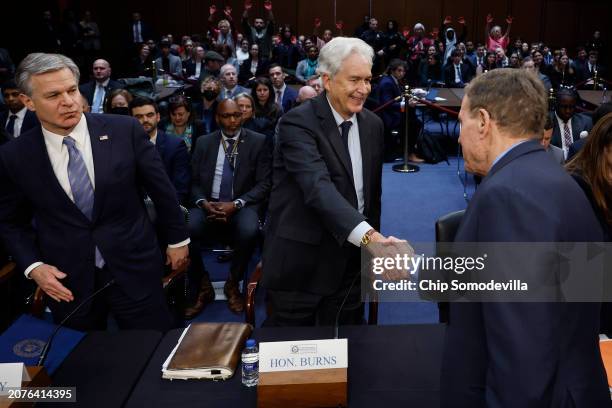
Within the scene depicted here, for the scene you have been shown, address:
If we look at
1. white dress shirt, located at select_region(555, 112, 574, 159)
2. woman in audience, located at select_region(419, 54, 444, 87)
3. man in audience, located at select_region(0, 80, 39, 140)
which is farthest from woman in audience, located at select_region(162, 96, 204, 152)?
woman in audience, located at select_region(419, 54, 444, 87)

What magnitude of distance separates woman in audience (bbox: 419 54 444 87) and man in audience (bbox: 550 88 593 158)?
623 centimetres

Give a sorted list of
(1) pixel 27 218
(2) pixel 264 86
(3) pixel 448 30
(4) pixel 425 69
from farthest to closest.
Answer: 1. (3) pixel 448 30
2. (4) pixel 425 69
3. (2) pixel 264 86
4. (1) pixel 27 218

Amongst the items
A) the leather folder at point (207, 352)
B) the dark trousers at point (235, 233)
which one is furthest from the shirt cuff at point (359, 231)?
the dark trousers at point (235, 233)

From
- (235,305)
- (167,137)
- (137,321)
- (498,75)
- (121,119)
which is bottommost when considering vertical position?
(235,305)

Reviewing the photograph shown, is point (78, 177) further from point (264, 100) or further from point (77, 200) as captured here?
point (264, 100)

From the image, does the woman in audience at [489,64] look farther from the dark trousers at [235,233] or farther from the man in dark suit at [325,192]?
the man in dark suit at [325,192]

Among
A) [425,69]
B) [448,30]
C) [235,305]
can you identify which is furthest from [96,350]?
[448,30]

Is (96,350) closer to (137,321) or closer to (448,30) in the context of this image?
(137,321)

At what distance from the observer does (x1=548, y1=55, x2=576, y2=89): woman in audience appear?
1128 centimetres

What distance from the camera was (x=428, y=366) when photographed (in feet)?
5.69

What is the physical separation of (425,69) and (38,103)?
10.2m

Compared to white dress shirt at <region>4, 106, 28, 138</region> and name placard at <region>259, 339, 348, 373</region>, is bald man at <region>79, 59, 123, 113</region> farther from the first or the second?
name placard at <region>259, 339, 348, 373</region>

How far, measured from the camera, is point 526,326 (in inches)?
45.3

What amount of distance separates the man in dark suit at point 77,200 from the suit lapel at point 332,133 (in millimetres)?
656
